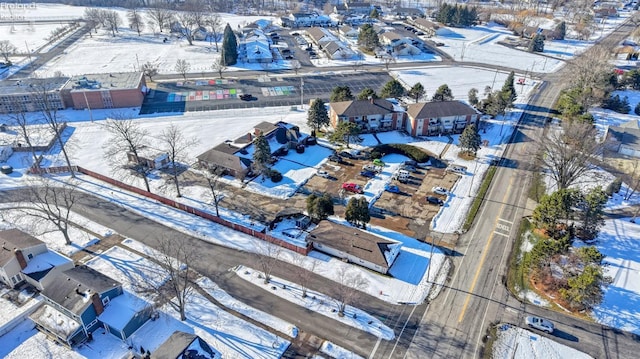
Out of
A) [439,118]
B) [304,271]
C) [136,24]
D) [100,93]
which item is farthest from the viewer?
[136,24]

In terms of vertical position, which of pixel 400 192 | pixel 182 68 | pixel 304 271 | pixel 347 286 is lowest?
pixel 304 271

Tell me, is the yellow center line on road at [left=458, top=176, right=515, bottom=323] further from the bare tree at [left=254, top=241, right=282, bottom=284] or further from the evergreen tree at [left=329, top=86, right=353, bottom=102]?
the evergreen tree at [left=329, top=86, right=353, bottom=102]

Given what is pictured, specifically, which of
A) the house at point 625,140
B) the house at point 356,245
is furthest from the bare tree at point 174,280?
the house at point 625,140

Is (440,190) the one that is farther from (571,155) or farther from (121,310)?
(121,310)

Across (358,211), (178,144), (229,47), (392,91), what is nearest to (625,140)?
(392,91)

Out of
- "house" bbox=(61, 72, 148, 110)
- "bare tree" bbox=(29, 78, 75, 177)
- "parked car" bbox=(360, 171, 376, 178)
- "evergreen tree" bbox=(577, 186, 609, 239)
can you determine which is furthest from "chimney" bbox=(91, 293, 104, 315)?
"house" bbox=(61, 72, 148, 110)

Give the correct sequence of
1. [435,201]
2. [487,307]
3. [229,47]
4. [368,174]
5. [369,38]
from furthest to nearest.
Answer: [369,38] < [229,47] < [368,174] < [435,201] < [487,307]

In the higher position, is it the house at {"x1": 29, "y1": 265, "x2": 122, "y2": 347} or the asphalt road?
the house at {"x1": 29, "y1": 265, "x2": 122, "y2": 347}

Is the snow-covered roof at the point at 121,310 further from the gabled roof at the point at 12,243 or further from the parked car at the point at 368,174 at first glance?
the parked car at the point at 368,174
